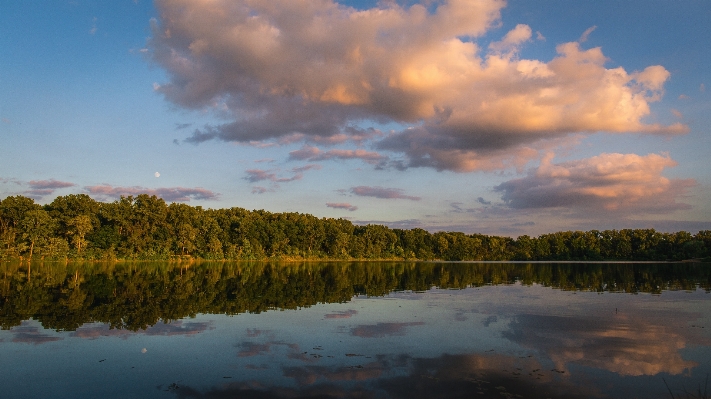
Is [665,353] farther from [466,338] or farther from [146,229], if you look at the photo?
[146,229]

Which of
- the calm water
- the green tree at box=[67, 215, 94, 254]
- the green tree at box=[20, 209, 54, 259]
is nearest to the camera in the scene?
the calm water

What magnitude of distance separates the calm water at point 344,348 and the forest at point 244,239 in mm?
64131

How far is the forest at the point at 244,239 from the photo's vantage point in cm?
8631

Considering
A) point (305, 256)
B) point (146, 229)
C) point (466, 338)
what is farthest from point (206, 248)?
point (466, 338)

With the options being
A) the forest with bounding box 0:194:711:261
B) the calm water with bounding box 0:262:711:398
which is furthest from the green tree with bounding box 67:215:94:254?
the calm water with bounding box 0:262:711:398

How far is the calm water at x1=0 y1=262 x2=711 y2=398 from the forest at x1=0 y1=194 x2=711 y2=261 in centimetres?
6413

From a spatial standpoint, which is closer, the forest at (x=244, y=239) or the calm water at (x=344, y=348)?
the calm water at (x=344, y=348)

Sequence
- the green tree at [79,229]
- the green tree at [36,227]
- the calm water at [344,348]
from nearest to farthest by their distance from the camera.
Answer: the calm water at [344,348] < the green tree at [36,227] < the green tree at [79,229]

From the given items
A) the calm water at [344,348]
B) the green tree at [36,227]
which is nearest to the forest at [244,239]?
the green tree at [36,227]

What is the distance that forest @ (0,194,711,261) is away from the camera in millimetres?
86312

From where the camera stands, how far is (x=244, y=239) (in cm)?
12012

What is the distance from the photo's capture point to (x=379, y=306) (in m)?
31.1

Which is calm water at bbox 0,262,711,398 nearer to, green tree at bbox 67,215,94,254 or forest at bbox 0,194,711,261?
green tree at bbox 67,215,94,254

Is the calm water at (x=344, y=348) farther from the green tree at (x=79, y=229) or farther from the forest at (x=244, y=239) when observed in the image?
the forest at (x=244, y=239)
